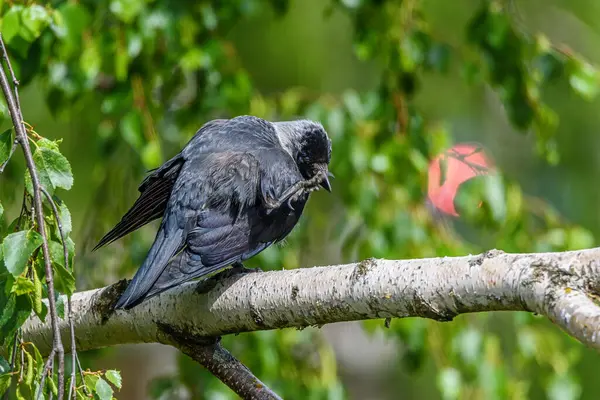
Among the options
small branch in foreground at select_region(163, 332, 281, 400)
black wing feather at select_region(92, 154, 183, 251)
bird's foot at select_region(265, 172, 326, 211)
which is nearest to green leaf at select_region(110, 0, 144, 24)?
black wing feather at select_region(92, 154, 183, 251)

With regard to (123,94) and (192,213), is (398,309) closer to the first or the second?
(192,213)

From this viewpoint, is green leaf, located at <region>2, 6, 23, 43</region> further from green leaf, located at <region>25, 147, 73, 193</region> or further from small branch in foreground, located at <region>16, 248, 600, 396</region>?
green leaf, located at <region>25, 147, 73, 193</region>

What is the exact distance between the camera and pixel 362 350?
27.2 feet

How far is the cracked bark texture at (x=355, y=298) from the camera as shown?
136cm

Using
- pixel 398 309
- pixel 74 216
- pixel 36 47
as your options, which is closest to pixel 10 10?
pixel 36 47

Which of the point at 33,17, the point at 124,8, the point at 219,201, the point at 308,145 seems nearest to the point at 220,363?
the point at 219,201

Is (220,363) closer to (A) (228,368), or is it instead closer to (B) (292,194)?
(A) (228,368)

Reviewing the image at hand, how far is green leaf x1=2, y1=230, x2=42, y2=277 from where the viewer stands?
1.34 m

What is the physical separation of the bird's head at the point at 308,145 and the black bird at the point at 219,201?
20cm

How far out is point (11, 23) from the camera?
212cm

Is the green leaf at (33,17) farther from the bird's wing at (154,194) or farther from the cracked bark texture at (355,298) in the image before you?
the cracked bark texture at (355,298)

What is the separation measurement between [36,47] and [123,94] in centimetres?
48

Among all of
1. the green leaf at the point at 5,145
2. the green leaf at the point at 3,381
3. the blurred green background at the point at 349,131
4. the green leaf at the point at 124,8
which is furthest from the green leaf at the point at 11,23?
the green leaf at the point at 3,381

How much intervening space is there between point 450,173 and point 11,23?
6.79ft
